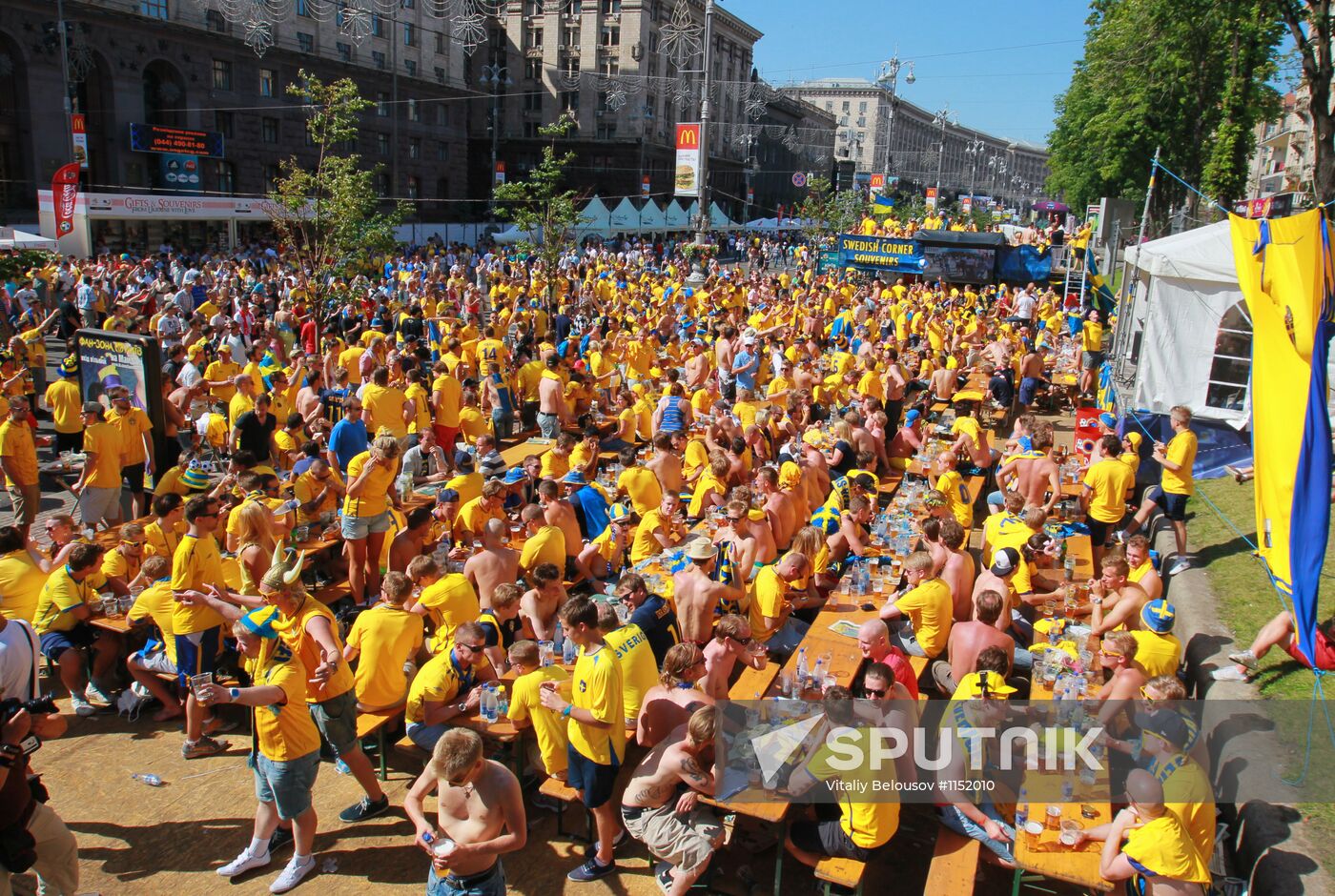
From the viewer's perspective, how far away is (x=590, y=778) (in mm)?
4820

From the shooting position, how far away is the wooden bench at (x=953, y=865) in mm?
4379

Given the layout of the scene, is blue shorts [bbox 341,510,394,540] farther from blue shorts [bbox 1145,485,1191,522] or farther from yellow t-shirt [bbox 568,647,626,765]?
blue shorts [bbox 1145,485,1191,522]

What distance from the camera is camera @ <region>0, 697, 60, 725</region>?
12.8ft

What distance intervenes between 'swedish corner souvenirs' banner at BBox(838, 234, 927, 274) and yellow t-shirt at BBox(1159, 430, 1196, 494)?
2223 cm

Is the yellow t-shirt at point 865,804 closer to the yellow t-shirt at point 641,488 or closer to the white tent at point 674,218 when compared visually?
the yellow t-shirt at point 641,488

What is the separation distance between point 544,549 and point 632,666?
6.06 ft

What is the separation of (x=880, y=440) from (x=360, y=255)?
10.1 meters

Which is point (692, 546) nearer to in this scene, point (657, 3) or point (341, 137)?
point (341, 137)

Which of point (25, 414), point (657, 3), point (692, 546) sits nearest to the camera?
point (692, 546)

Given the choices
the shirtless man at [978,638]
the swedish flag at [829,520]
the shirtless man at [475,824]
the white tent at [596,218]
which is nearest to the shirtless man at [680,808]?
the shirtless man at [475,824]

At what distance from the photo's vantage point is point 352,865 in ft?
16.2

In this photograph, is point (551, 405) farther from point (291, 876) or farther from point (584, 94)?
point (584, 94)

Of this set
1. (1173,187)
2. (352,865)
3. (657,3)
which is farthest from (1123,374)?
(657,3)

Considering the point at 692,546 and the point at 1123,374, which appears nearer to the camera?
the point at 692,546
